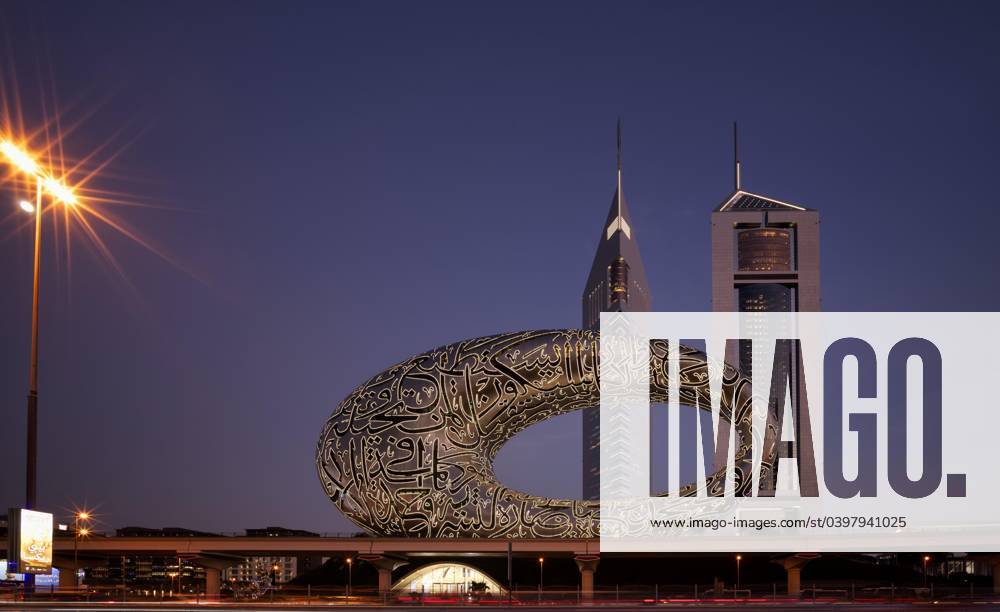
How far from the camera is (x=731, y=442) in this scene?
141ft

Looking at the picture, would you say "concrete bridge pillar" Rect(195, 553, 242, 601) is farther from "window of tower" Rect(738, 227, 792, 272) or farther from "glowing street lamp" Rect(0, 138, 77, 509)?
"window of tower" Rect(738, 227, 792, 272)

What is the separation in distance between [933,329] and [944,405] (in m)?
8.24

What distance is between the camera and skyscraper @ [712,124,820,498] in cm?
15750

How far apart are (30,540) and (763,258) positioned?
6592 inches

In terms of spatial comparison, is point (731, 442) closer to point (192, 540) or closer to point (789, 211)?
point (192, 540)

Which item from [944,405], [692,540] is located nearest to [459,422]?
[692,540]

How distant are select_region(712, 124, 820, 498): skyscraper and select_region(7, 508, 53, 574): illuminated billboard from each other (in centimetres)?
13433

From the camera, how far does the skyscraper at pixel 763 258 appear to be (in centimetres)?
15750

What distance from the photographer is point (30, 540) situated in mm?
15180

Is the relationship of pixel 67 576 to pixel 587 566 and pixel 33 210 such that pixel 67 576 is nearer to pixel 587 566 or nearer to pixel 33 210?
pixel 587 566

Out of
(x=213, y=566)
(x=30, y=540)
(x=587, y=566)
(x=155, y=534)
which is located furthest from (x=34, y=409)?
(x=155, y=534)

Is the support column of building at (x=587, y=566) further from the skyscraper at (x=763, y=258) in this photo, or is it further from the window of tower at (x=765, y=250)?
the window of tower at (x=765, y=250)

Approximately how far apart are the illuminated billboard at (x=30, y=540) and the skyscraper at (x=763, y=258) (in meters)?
134

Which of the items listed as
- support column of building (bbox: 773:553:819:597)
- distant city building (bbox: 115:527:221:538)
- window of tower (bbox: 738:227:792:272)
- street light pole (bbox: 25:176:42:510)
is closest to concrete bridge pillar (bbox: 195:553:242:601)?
distant city building (bbox: 115:527:221:538)
